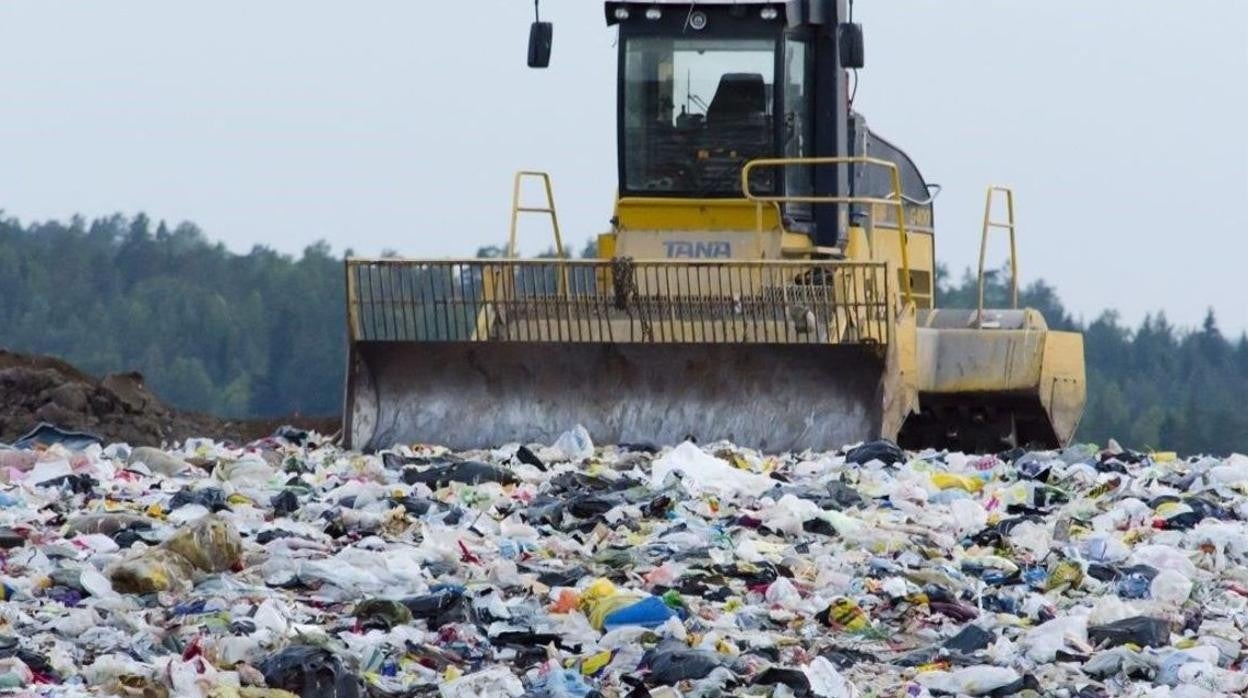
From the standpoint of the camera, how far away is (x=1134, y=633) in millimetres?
7781

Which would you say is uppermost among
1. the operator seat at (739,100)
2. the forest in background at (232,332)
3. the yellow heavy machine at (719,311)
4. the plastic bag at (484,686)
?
the operator seat at (739,100)

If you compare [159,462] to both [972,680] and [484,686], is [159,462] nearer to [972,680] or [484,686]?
[484,686]

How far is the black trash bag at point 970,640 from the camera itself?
7684 millimetres

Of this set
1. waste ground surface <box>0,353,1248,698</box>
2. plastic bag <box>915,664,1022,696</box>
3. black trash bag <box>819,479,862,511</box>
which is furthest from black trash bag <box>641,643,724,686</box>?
black trash bag <box>819,479,862,511</box>

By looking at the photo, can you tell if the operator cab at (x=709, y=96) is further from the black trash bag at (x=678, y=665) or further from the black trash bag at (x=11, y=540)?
the black trash bag at (x=678, y=665)

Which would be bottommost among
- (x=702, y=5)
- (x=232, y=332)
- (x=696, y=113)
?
(x=232, y=332)

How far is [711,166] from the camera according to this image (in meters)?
14.0

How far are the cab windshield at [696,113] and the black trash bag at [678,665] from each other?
6.86m

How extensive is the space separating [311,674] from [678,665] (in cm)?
101

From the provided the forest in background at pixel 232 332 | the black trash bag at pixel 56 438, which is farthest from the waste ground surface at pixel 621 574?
the forest in background at pixel 232 332

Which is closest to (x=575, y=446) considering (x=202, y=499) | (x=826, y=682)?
(x=202, y=499)

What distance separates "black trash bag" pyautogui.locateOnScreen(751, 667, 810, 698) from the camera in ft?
22.8

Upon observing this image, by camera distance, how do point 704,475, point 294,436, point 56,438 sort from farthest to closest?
1. point 294,436
2. point 56,438
3. point 704,475

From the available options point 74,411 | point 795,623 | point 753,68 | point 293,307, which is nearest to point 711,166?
point 753,68
